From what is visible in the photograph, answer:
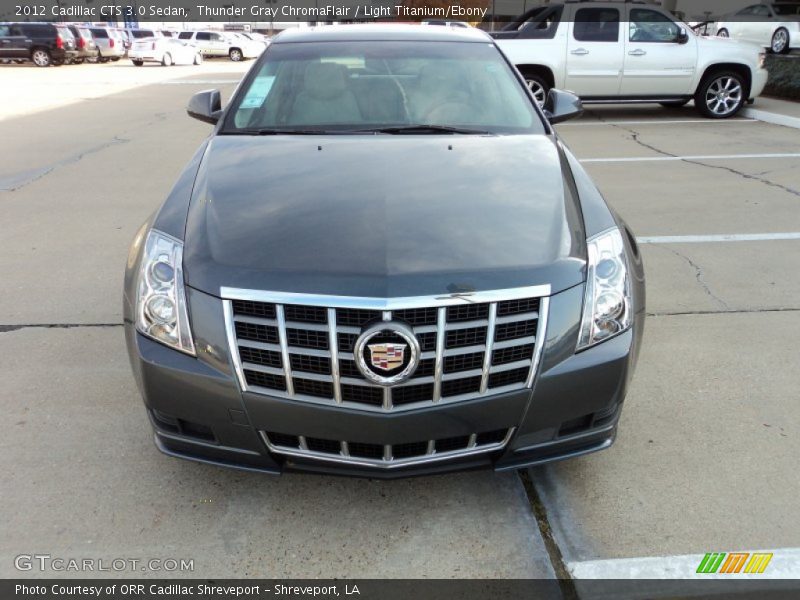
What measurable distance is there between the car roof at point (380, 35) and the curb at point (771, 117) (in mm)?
8351

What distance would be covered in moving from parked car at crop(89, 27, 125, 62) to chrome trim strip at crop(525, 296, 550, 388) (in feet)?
110

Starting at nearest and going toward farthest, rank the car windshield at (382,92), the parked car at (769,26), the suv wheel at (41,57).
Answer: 1. the car windshield at (382,92)
2. the parked car at (769,26)
3. the suv wheel at (41,57)

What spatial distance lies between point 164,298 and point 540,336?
1287 mm

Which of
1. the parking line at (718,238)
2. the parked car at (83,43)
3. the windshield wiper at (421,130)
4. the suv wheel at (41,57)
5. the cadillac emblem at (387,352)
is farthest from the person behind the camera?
the parked car at (83,43)

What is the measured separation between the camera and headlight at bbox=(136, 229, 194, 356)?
2289mm

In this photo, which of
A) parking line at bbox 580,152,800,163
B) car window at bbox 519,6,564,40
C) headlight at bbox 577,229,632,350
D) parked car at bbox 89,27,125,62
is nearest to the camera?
headlight at bbox 577,229,632,350

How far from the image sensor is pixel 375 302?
2.12 metres

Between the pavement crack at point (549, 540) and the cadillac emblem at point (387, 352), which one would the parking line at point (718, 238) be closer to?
the pavement crack at point (549, 540)

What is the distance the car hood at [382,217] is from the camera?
2219mm

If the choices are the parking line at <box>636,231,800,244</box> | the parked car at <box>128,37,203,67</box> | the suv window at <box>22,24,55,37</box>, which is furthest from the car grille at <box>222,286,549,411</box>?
the suv window at <box>22,24,55,37</box>

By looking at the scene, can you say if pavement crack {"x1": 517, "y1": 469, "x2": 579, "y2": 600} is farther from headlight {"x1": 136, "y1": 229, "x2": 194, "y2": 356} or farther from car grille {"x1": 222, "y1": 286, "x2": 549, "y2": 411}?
headlight {"x1": 136, "y1": 229, "x2": 194, "y2": 356}

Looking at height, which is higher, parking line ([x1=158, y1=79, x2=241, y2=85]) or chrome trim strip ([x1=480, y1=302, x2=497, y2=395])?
chrome trim strip ([x1=480, y1=302, x2=497, y2=395])

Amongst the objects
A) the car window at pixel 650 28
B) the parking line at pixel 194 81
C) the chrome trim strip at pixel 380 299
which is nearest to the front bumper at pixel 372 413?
the chrome trim strip at pixel 380 299

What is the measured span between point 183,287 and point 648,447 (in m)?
2.02
